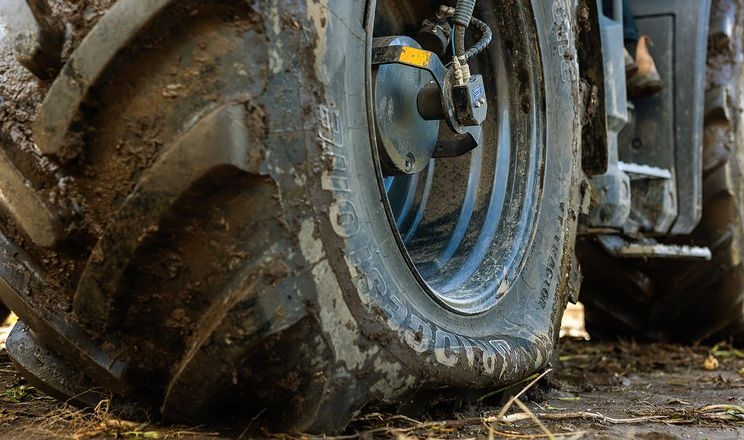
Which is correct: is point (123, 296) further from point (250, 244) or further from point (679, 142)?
point (679, 142)

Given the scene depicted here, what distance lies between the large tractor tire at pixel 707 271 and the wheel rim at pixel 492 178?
122 centimetres

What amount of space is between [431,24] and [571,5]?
44 cm

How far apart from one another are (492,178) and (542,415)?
0.48m

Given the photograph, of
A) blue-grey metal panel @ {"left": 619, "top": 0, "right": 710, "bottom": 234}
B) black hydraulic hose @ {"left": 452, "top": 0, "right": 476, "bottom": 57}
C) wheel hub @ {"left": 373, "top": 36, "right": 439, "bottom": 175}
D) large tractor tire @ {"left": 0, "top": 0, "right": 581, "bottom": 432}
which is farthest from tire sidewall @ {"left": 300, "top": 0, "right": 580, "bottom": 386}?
blue-grey metal panel @ {"left": 619, "top": 0, "right": 710, "bottom": 234}

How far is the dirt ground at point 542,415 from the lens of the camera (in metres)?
1.21

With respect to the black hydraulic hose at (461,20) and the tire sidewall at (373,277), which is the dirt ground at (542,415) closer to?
the tire sidewall at (373,277)

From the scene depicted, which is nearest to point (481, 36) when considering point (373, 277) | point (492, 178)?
point (492, 178)

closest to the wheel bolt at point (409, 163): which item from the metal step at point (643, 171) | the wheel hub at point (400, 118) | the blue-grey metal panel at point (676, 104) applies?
the wheel hub at point (400, 118)

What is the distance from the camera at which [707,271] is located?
291 centimetres

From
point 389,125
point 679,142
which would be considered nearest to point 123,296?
point 389,125

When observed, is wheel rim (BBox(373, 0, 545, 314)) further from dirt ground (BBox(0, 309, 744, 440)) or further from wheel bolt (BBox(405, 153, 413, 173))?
dirt ground (BBox(0, 309, 744, 440))

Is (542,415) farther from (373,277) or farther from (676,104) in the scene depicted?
(676,104)

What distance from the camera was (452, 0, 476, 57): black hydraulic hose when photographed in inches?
58.4

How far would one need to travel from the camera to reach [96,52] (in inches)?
40.4
